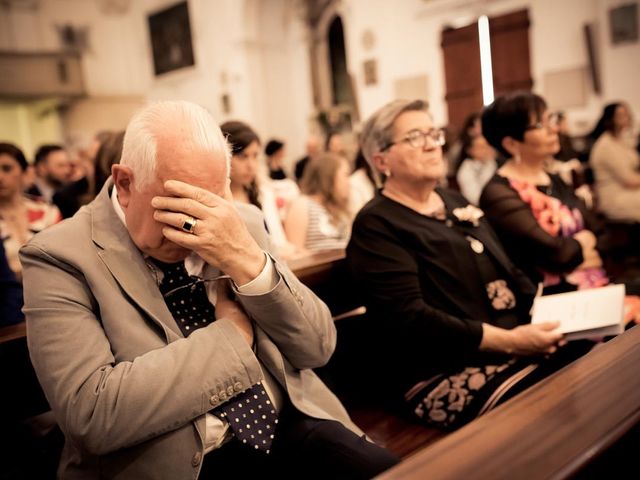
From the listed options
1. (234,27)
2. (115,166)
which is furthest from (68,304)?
(234,27)

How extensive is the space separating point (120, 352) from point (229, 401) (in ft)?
0.91

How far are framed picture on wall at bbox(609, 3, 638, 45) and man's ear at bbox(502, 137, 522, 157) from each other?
6.71m

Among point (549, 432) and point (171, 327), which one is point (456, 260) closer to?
point (171, 327)

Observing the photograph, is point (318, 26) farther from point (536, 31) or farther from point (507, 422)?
point (507, 422)

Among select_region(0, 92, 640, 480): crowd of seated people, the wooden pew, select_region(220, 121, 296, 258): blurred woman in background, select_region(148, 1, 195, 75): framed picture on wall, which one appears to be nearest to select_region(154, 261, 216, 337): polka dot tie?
select_region(0, 92, 640, 480): crowd of seated people

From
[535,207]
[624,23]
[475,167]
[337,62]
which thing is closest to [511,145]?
[535,207]

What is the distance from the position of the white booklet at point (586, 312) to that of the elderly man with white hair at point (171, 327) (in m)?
0.98

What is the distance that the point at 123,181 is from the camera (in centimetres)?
138

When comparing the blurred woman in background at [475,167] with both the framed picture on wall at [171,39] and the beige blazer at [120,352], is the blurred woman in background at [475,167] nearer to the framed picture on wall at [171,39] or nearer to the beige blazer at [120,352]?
the beige blazer at [120,352]

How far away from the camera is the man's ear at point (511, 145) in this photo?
2.92 m

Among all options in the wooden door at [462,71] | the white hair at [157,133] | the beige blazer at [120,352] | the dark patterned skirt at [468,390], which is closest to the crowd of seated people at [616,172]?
the dark patterned skirt at [468,390]

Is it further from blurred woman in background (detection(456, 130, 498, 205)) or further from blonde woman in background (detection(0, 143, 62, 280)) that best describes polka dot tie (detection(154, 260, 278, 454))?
blurred woman in background (detection(456, 130, 498, 205))

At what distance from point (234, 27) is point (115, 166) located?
1348cm

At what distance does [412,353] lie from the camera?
212cm
